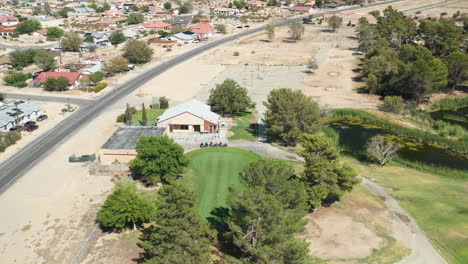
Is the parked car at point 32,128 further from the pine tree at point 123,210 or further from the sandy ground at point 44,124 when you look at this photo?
the pine tree at point 123,210

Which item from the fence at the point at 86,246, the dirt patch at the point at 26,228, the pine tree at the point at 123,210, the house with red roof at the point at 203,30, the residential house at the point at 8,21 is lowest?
the dirt patch at the point at 26,228

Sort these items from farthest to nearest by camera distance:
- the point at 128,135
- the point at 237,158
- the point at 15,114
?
the point at 15,114, the point at 128,135, the point at 237,158

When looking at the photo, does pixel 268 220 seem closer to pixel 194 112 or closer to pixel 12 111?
pixel 194 112

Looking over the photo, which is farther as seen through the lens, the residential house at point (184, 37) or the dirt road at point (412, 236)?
the residential house at point (184, 37)

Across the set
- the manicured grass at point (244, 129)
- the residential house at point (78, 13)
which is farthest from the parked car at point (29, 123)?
the residential house at point (78, 13)

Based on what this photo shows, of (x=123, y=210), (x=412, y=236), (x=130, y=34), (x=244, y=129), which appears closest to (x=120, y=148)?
(x=123, y=210)

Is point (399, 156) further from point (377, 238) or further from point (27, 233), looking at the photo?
point (27, 233)

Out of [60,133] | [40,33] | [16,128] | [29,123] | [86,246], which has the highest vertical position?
[40,33]
